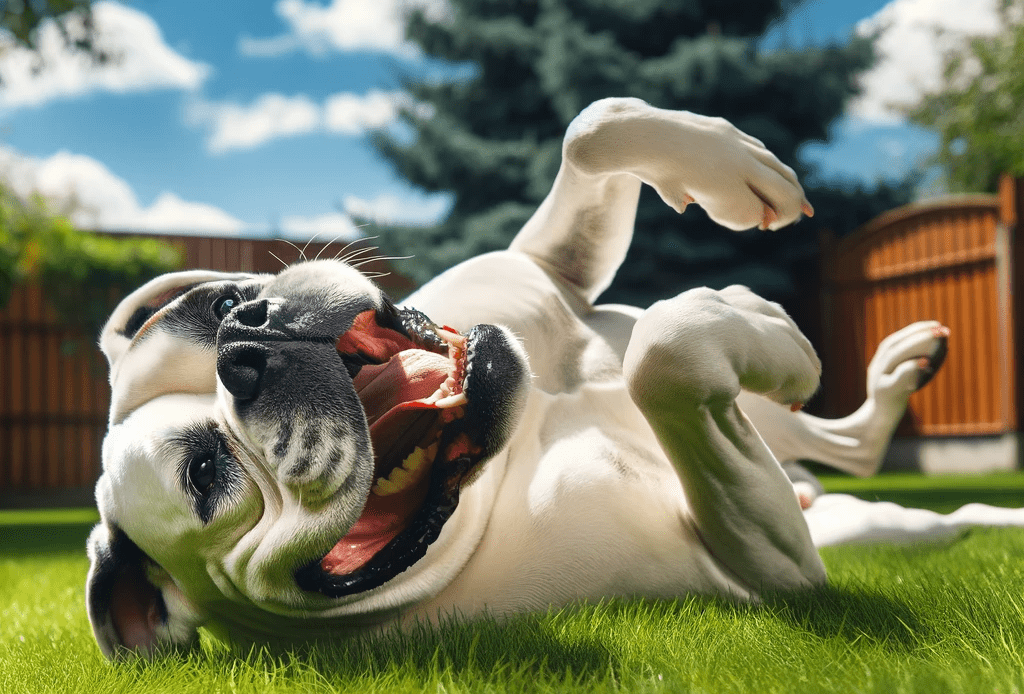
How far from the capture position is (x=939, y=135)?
19484 mm

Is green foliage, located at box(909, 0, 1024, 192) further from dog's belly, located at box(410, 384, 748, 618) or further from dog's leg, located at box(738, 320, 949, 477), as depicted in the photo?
dog's belly, located at box(410, 384, 748, 618)

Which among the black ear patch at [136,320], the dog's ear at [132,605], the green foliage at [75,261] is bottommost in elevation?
the dog's ear at [132,605]

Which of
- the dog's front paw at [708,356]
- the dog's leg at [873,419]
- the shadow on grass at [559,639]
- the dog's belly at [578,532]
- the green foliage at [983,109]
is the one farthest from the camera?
the green foliage at [983,109]

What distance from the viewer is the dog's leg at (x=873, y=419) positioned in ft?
10.1

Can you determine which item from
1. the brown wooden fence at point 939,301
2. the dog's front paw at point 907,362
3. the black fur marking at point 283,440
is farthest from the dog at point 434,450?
the brown wooden fence at point 939,301

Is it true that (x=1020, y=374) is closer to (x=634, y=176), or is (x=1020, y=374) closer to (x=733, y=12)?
(x=733, y=12)

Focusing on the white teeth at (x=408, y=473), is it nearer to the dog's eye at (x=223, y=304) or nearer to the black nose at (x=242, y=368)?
the black nose at (x=242, y=368)

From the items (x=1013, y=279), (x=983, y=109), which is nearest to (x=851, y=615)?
(x=1013, y=279)

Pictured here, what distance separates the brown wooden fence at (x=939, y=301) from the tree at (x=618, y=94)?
815 mm

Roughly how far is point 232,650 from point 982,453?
9.82 meters

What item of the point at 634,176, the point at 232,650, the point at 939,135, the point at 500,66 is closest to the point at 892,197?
the point at 500,66

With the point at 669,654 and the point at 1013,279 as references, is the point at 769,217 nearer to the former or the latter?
the point at 669,654

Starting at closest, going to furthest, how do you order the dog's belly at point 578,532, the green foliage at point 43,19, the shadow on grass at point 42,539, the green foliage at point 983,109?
1. the dog's belly at point 578,532
2. the shadow on grass at point 42,539
3. the green foliage at point 43,19
4. the green foliage at point 983,109

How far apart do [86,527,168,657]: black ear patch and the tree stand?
8.89m
